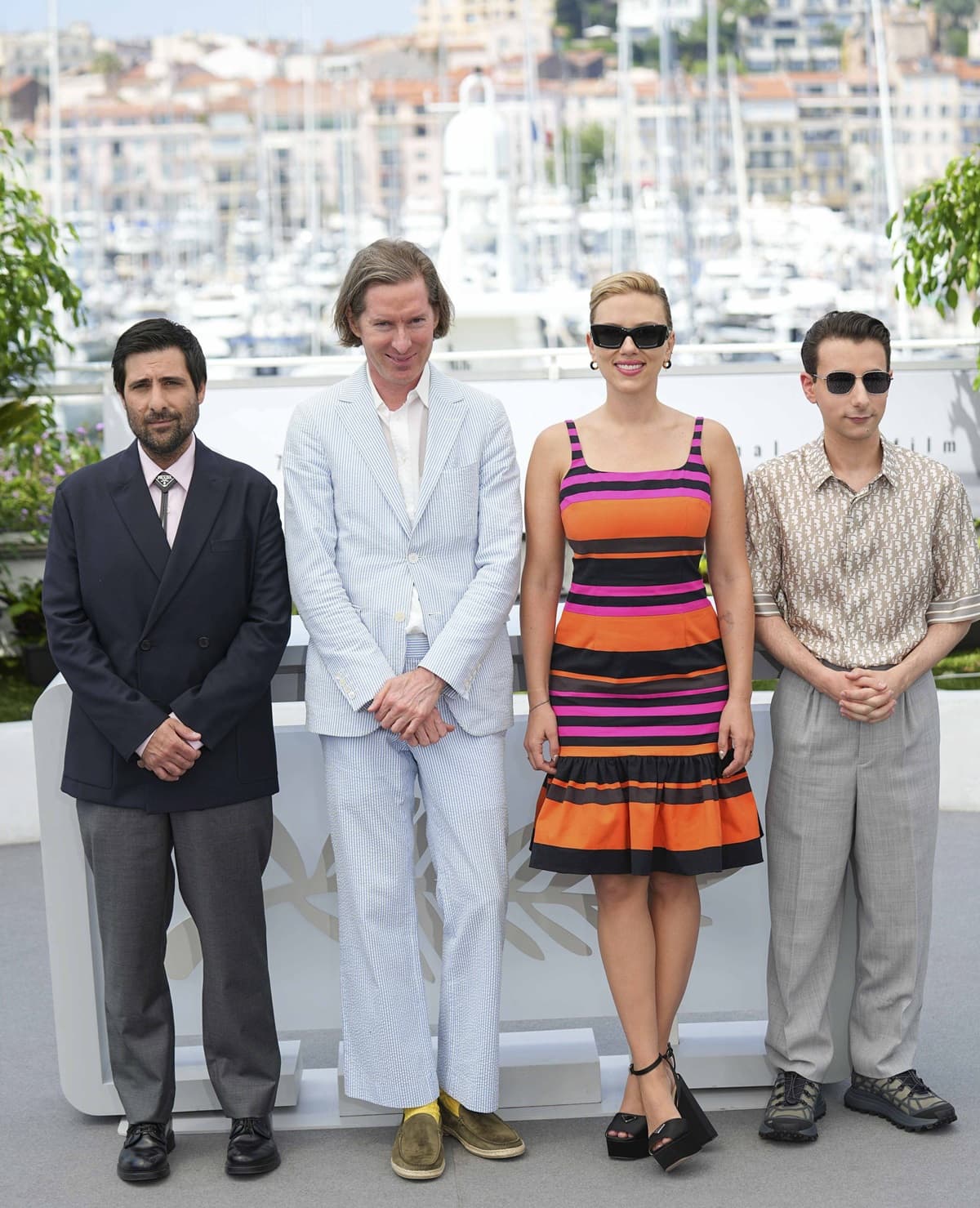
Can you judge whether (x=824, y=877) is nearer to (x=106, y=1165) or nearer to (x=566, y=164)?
(x=106, y=1165)

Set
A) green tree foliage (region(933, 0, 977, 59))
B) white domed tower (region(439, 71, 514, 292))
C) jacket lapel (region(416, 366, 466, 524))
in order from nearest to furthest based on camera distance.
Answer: jacket lapel (region(416, 366, 466, 524)) → white domed tower (region(439, 71, 514, 292)) → green tree foliage (region(933, 0, 977, 59))

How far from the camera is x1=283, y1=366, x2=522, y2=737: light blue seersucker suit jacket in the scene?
310 centimetres

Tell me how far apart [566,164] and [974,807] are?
55.4 metres

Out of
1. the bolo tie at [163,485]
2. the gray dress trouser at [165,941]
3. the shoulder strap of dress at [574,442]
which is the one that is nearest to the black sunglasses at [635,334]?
the shoulder strap of dress at [574,442]

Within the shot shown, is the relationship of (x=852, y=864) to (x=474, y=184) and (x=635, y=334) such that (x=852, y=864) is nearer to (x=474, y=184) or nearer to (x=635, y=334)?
(x=635, y=334)

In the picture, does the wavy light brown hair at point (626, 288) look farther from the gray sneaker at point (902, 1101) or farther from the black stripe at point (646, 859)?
the gray sneaker at point (902, 1101)

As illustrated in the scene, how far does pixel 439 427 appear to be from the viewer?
126 inches

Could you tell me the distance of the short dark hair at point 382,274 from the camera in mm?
3090

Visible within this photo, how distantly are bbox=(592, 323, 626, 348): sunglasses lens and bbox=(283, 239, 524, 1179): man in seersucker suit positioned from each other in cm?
29

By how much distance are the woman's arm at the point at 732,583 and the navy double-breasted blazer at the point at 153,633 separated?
917mm

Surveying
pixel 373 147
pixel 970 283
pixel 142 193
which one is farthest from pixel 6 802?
pixel 373 147

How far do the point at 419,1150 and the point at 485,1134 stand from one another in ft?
0.54

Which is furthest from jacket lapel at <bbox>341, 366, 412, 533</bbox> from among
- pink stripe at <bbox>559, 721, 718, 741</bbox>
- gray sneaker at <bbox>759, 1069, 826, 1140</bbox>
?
gray sneaker at <bbox>759, 1069, 826, 1140</bbox>

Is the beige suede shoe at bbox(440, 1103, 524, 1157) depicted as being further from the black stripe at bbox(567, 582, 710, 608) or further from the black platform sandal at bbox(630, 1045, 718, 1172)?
the black stripe at bbox(567, 582, 710, 608)
